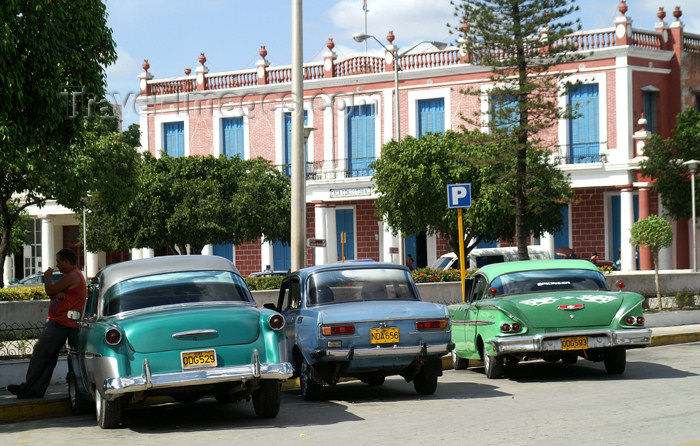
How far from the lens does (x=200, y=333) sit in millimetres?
10062

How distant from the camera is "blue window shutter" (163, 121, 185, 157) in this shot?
54.4 meters

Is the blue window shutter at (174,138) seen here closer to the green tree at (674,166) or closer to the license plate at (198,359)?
the green tree at (674,166)

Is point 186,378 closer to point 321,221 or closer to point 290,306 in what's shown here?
point 290,306

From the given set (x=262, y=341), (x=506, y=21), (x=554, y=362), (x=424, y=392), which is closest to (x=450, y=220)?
(x=506, y=21)

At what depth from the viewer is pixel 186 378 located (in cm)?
988

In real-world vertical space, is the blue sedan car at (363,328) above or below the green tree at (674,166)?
below

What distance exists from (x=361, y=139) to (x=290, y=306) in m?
36.9

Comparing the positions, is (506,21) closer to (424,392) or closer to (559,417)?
(424,392)

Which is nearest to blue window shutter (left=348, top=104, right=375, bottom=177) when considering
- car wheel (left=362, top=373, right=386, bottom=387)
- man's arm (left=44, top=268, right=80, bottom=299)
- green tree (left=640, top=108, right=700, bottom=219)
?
green tree (left=640, top=108, right=700, bottom=219)

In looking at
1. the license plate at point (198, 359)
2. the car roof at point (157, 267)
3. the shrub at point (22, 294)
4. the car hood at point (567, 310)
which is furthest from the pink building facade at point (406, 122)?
the license plate at point (198, 359)

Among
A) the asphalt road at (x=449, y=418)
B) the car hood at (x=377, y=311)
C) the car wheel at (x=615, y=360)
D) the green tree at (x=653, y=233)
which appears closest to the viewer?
the asphalt road at (x=449, y=418)

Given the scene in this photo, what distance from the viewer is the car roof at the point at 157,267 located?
11.3 meters

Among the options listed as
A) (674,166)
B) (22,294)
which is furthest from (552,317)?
(674,166)

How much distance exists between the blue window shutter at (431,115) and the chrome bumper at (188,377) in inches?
1523
